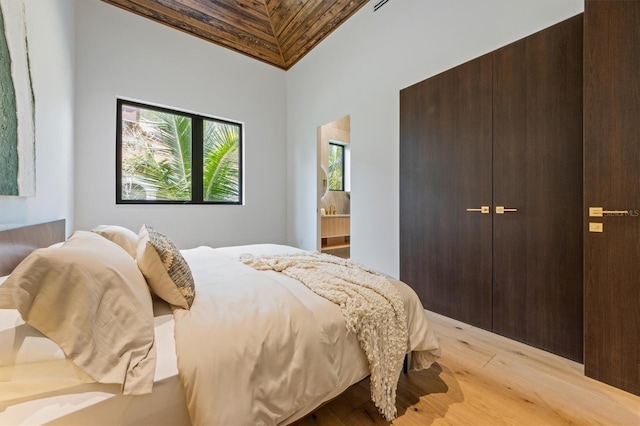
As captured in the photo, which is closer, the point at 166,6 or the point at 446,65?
the point at 446,65

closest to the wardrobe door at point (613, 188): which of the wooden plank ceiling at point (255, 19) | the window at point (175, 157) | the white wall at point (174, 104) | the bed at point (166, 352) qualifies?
the bed at point (166, 352)

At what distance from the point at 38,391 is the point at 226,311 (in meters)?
0.52

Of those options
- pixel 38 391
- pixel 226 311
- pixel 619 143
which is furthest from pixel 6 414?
pixel 619 143

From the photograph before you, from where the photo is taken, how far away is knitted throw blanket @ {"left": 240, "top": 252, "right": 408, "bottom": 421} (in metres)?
1.18

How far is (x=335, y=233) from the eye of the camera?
498 centimetres

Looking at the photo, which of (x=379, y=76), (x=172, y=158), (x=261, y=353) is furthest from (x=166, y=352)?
(x=172, y=158)

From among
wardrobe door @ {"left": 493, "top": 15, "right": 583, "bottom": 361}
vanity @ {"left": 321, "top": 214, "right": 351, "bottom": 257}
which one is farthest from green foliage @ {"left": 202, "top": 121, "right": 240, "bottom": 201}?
wardrobe door @ {"left": 493, "top": 15, "right": 583, "bottom": 361}

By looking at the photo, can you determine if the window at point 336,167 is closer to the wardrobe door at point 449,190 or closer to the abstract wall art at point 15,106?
the wardrobe door at point 449,190

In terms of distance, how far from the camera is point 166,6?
327cm

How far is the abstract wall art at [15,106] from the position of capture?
42.8 inches

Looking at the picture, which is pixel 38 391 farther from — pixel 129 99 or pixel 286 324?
pixel 129 99

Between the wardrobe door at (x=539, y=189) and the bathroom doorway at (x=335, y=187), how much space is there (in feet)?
9.79

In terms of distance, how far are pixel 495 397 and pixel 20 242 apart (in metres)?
2.34

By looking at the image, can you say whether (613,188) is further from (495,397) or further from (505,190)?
(495,397)
